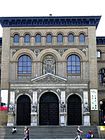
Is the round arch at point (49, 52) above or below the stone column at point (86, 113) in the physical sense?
above

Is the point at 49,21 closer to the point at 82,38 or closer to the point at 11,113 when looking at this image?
the point at 82,38

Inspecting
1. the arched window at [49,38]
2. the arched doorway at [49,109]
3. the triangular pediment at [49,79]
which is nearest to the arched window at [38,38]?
the arched window at [49,38]

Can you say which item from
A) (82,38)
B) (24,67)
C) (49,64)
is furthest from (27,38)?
(82,38)

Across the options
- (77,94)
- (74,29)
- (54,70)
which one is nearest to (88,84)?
(77,94)

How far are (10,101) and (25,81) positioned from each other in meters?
3.59

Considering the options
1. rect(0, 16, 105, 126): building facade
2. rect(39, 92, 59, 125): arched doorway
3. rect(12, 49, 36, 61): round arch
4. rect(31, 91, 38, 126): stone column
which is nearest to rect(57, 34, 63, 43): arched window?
rect(0, 16, 105, 126): building facade

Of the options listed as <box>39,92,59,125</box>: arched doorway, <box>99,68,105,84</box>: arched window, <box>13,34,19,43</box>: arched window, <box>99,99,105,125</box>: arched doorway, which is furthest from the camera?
<box>99,99,105,125</box>: arched doorway

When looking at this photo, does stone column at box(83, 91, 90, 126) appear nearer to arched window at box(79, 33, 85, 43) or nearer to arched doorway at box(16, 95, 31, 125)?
arched doorway at box(16, 95, 31, 125)

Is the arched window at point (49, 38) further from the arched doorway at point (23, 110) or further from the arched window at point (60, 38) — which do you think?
the arched doorway at point (23, 110)

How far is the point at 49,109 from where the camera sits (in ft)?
160

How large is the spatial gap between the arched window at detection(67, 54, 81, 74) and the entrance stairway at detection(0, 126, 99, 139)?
955 cm

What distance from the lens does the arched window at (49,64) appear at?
50.3 metres

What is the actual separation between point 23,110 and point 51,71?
7.05 meters

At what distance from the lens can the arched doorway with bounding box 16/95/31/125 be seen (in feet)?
160
